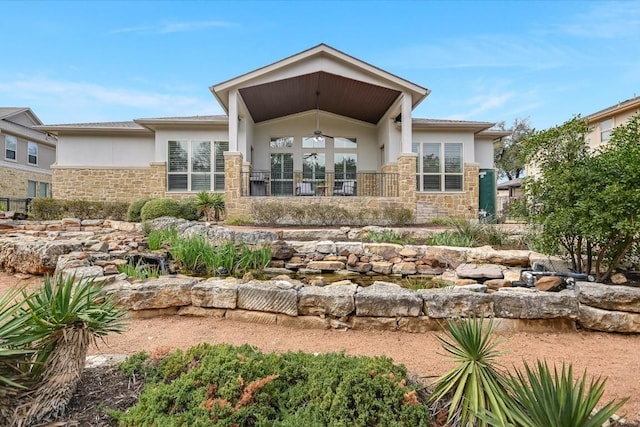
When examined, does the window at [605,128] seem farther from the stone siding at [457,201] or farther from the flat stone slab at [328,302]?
the flat stone slab at [328,302]

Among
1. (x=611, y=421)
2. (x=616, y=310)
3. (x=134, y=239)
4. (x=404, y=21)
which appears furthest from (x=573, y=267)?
(x=404, y=21)

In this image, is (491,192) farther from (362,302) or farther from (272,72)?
(362,302)

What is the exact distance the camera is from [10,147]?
2014cm

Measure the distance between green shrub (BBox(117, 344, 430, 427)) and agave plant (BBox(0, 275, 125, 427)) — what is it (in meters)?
0.41

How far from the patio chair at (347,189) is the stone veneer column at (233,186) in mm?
4263

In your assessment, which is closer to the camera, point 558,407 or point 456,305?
point 558,407

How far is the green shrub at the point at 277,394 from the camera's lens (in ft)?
5.45

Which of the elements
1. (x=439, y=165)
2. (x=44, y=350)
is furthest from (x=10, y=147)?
(x=44, y=350)

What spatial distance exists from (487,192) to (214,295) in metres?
14.5

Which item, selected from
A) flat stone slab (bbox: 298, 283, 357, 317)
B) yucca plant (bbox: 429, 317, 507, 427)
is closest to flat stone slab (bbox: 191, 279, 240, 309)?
flat stone slab (bbox: 298, 283, 357, 317)

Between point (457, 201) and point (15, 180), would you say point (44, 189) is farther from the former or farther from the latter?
point (457, 201)

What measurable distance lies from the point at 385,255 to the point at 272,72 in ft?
25.7

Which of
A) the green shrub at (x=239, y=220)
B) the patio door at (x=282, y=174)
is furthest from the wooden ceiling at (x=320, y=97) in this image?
the green shrub at (x=239, y=220)

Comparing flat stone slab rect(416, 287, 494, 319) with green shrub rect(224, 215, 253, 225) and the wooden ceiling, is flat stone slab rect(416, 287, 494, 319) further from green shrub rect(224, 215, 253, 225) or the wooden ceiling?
the wooden ceiling
